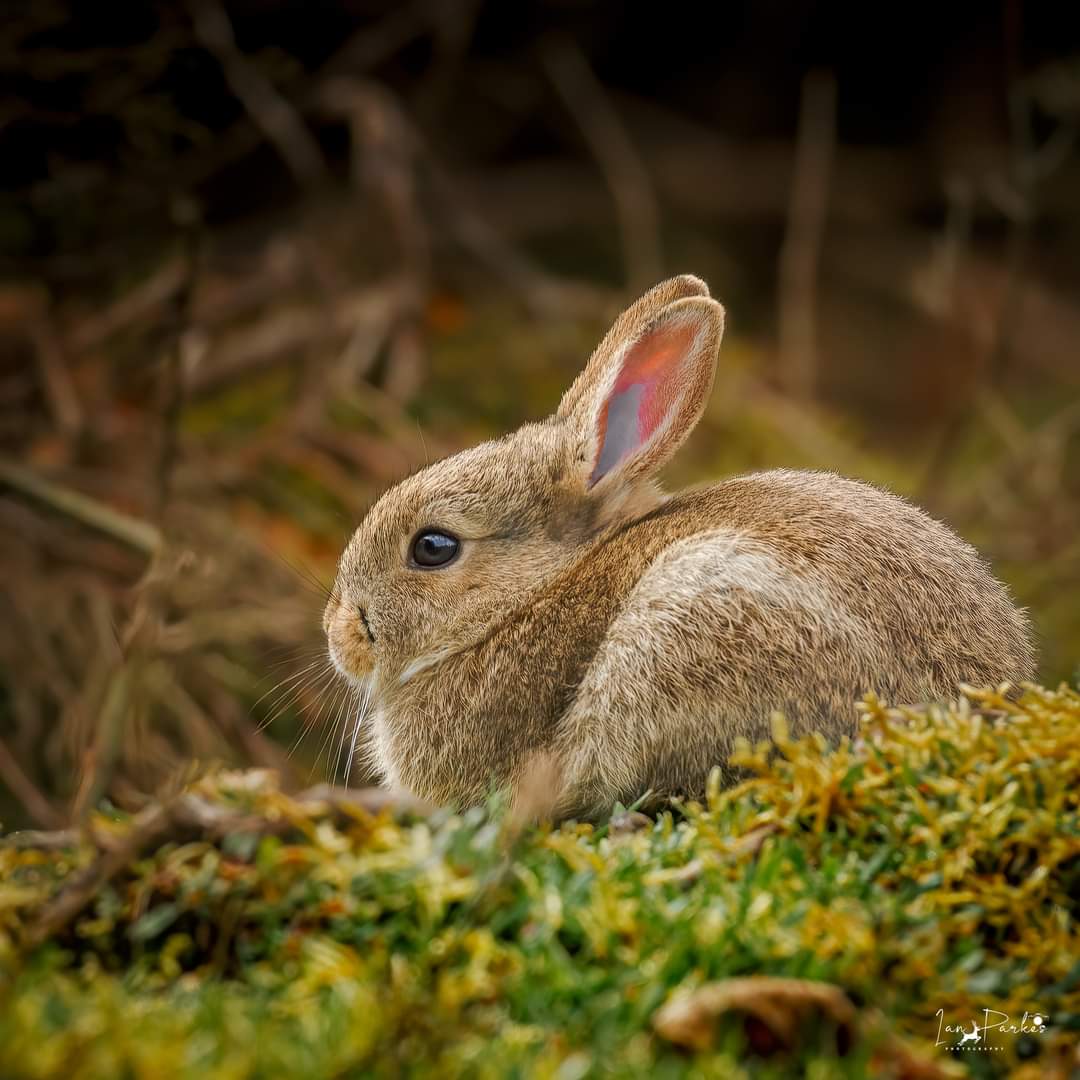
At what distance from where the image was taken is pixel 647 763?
332 cm

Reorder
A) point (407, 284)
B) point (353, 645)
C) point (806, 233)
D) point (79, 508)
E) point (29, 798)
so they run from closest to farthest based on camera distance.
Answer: point (353, 645) → point (29, 798) → point (79, 508) → point (407, 284) → point (806, 233)

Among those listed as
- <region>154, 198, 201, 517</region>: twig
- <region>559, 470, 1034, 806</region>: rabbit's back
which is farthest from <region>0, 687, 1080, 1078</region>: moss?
<region>154, 198, 201, 517</region>: twig

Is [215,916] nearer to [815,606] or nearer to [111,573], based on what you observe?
[815,606]

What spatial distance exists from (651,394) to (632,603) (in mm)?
908

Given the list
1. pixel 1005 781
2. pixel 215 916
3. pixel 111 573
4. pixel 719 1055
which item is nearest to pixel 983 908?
pixel 1005 781

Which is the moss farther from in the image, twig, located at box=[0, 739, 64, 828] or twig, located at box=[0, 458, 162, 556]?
twig, located at box=[0, 458, 162, 556]

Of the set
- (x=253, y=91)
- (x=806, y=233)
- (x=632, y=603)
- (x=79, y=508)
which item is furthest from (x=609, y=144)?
(x=632, y=603)

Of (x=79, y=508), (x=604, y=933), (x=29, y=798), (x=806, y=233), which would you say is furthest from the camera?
(x=806, y=233)

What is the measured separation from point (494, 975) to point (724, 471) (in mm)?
6476

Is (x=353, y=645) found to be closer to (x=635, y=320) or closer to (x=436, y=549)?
(x=436, y=549)

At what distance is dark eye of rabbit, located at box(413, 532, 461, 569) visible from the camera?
4270 millimetres

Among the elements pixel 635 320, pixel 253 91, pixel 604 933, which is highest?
pixel 253 91

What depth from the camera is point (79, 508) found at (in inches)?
241

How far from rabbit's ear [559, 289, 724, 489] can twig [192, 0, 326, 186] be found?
394cm
